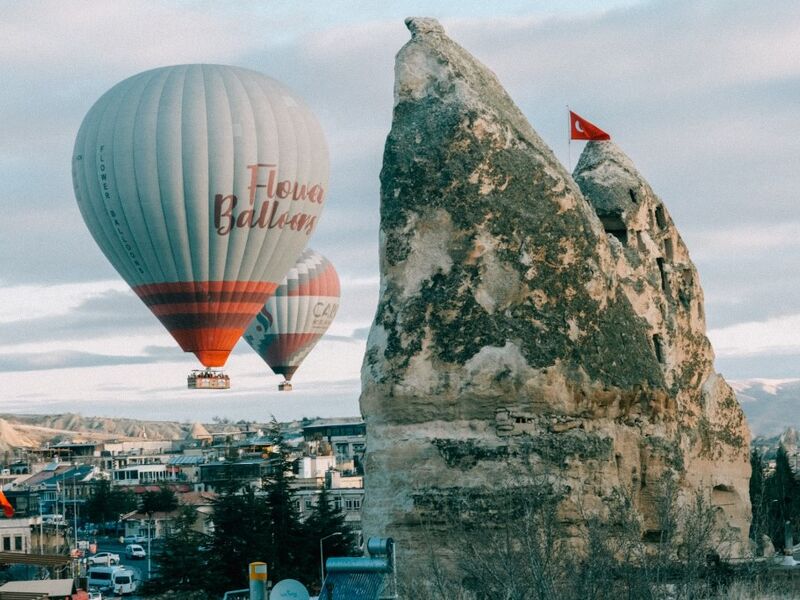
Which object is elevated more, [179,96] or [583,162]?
[179,96]

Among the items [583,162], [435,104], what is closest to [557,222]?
[435,104]

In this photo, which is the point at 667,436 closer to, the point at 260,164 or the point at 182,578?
the point at 182,578

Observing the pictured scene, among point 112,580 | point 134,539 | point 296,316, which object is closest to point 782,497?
point 112,580

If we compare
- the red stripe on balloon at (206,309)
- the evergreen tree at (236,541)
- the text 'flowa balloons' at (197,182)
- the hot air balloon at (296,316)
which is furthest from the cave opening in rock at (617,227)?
the hot air balloon at (296,316)

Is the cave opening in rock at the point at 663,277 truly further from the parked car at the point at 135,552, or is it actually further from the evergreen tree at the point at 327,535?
the parked car at the point at 135,552

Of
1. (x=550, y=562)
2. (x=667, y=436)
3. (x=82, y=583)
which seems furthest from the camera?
(x=82, y=583)

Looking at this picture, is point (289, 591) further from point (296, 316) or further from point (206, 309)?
point (296, 316)

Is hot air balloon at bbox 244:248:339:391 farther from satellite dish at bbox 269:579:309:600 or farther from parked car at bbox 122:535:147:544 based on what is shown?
satellite dish at bbox 269:579:309:600
